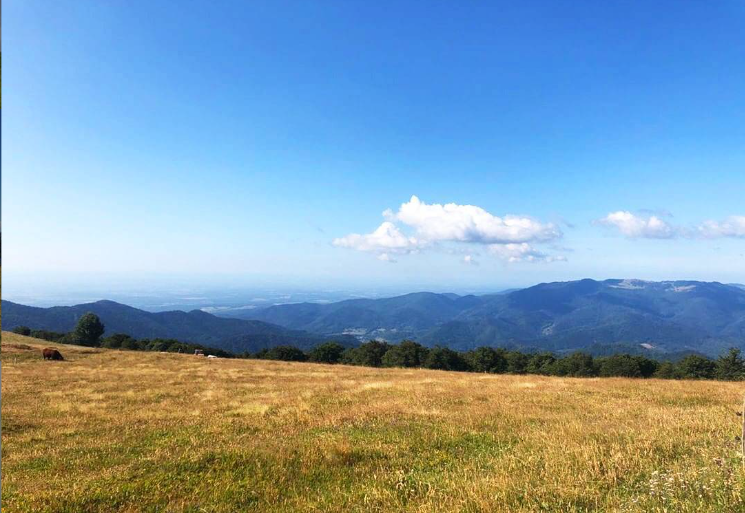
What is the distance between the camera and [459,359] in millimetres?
101000

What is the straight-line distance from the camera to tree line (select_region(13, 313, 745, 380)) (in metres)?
89.6

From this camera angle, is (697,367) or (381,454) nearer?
(381,454)

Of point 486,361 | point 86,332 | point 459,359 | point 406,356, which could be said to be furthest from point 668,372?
point 86,332

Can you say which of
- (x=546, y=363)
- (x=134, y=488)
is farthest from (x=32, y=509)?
(x=546, y=363)

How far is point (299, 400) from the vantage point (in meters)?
20.5

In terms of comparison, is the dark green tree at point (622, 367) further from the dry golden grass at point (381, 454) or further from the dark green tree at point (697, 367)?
the dry golden grass at point (381, 454)

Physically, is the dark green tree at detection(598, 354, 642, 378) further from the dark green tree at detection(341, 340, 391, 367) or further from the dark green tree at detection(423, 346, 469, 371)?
the dark green tree at detection(341, 340, 391, 367)

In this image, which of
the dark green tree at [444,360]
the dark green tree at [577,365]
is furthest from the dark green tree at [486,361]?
the dark green tree at [577,365]

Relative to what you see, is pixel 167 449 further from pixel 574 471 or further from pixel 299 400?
pixel 574 471

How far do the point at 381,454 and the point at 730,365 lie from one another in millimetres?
111972

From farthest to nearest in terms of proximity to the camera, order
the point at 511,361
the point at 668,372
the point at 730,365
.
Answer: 1. the point at 511,361
2. the point at 730,365
3. the point at 668,372

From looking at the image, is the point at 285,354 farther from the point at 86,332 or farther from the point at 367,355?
the point at 86,332

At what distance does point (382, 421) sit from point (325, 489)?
621 cm

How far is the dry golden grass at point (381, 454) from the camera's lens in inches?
304
